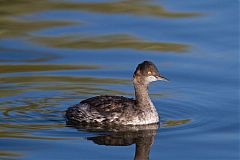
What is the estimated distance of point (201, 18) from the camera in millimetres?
22344

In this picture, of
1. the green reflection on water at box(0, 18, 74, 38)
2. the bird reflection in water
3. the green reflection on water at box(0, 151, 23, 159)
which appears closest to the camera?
the green reflection on water at box(0, 151, 23, 159)

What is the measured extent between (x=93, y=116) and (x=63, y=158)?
2260mm

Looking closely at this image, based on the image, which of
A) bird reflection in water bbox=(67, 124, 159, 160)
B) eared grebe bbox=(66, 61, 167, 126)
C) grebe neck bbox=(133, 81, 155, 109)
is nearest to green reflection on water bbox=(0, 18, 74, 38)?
eared grebe bbox=(66, 61, 167, 126)

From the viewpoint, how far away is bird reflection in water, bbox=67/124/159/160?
47.8 ft

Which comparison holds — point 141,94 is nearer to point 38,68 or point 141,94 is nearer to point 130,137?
point 130,137

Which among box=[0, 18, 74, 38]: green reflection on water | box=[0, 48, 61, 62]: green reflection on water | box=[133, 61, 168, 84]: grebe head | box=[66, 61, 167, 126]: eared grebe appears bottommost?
box=[66, 61, 167, 126]: eared grebe

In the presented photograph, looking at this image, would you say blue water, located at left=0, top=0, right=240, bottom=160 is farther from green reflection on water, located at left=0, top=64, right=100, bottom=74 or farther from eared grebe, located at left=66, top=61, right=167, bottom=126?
eared grebe, located at left=66, top=61, right=167, bottom=126

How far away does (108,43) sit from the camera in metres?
20.7

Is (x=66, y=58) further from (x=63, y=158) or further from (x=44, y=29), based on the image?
(x=63, y=158)

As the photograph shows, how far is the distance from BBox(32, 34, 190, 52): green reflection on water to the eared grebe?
13.2 feet

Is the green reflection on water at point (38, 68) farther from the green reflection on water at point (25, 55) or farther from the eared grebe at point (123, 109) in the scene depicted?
the eared grebe at point (123, 109)

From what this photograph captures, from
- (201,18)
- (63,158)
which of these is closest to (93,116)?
(63,158)

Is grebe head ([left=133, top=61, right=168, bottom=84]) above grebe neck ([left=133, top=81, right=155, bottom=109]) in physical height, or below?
above

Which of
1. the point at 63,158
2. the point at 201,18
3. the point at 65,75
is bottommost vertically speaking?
the point at 63,158
